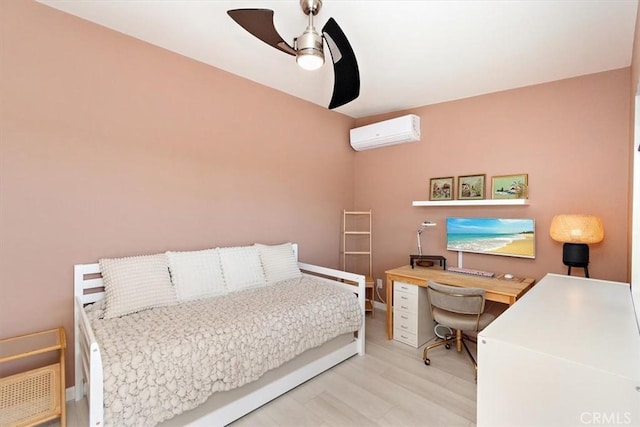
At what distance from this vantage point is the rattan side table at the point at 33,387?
5.23ft

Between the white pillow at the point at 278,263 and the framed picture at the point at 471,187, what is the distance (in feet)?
6.36

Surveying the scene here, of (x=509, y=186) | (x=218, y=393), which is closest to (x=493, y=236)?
(x=509, y=186)

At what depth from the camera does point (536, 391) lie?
1073mm

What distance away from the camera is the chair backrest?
2291 mm

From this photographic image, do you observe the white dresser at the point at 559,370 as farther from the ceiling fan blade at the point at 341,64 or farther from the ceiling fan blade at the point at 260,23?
the ceiling fan blade at the point at 260,23

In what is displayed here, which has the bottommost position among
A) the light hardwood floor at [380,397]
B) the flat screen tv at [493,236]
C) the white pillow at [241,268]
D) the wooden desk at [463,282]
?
the light hardwood floor at [380,397]

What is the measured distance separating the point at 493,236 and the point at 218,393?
109 inches

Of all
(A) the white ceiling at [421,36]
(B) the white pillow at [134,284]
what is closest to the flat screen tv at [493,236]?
(A) the white ceiling at [421,36]

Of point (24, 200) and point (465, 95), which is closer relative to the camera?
point (24, 200)

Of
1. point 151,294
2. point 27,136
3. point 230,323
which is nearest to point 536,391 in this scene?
point 230,323

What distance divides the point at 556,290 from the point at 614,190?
121cm

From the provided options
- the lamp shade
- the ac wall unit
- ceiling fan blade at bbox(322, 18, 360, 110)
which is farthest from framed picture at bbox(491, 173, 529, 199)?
ceiling fan blade at bbox(322, 18, 360, 110)

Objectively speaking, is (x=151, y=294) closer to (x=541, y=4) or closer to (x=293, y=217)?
(x=293, y=217)

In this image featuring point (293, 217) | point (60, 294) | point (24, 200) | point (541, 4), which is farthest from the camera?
point (293, 217)
